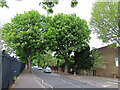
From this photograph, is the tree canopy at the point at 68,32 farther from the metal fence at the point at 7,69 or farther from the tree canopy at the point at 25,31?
the metal fence at the point at 7,69

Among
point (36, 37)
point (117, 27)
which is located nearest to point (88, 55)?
point (36, 37)

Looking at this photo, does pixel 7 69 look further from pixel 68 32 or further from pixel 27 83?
pixel 68 32

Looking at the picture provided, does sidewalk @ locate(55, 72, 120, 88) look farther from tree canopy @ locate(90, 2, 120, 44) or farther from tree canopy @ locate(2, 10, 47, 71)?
tree canopy @ locate(2, 10, 47, 71)

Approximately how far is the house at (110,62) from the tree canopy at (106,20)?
358 inches

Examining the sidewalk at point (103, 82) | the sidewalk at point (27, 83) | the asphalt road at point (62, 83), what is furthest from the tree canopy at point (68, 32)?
the sidewalk at point (27, 83)

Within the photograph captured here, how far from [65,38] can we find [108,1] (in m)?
11.9

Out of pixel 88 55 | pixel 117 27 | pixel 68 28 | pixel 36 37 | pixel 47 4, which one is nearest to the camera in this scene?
pixel 47 4

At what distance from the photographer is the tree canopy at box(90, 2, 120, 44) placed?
1476 cm

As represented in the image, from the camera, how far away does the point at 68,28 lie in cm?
2595

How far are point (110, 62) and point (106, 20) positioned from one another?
11.5 metres

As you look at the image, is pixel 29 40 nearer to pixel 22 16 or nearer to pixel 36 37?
pixel 36 37

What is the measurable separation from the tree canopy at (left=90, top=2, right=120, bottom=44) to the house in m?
9.10

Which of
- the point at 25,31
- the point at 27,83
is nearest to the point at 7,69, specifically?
the point at 27,83

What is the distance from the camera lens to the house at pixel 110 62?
23.2 metres
